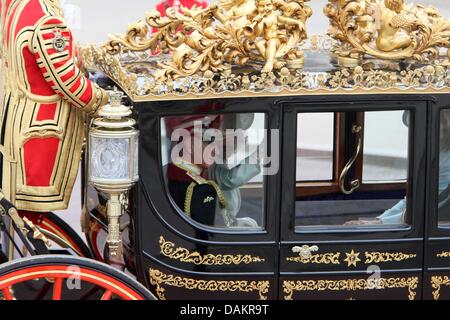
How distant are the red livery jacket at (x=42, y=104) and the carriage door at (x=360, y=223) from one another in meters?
0.71

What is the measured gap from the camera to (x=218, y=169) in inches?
134

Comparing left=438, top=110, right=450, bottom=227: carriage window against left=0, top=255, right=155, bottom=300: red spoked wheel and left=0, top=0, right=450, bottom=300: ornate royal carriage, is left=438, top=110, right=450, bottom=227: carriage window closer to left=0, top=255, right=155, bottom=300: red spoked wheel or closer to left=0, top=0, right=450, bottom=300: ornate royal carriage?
left=0, top=0, right=450, bottom=300: ornate royal carriage

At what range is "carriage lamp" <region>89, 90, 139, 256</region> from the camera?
128 inches

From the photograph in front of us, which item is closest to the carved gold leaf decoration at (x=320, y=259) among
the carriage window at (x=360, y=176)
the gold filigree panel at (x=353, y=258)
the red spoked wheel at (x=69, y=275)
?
the gold filigree panel at (x=353, y=258)

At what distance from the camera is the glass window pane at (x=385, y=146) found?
11.3ft

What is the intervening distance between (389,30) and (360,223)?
672mm

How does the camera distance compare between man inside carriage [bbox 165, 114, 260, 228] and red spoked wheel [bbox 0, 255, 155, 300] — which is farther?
man inside carriage [bbox 165, 114, 260, 228]

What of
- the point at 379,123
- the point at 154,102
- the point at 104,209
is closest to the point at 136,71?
the point at 154,102

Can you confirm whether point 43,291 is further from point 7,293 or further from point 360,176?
point 360,176

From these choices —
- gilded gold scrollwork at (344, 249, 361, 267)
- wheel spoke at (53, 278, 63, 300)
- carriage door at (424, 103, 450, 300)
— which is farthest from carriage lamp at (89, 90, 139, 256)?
carriage door at (424, 103, 450, 300)

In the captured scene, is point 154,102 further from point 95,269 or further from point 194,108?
point 95,269

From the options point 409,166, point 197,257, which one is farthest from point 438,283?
point 197,257

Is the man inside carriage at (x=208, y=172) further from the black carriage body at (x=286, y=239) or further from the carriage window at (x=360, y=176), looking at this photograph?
the carriage window at (x=360, y=176)

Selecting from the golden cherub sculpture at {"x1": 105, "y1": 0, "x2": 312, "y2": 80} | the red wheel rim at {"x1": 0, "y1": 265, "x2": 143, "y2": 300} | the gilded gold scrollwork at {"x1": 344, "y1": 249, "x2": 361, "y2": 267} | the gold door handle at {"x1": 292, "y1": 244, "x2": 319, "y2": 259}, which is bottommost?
the red wheel rim at {"x1": 0, "y1": 265, "x2": 143, "y2": 300}
